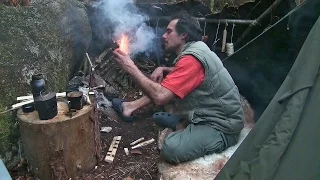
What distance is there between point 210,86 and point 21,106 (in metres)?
2.03

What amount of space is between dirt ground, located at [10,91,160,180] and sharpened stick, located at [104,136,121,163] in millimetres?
46

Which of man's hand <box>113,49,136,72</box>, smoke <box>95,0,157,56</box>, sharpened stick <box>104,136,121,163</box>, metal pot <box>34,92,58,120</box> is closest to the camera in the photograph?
metal pot <box>34,92,58,120</box>

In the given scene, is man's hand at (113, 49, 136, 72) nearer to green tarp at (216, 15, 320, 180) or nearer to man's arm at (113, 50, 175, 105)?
man's arm at (113, 50, 175, 105)

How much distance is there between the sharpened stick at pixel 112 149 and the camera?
4.00m

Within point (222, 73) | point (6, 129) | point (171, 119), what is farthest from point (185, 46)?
point (6, 129)

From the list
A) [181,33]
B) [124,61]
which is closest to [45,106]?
[124,61]

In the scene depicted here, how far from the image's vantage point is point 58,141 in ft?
10.9

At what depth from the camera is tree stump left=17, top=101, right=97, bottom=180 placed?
10.8 ft

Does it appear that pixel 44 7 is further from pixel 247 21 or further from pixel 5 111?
pixel 247 21

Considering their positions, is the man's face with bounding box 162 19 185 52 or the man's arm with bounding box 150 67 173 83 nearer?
the man's face with bounding box 162 19 185 52

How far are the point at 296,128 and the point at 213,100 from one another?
1.39 metres

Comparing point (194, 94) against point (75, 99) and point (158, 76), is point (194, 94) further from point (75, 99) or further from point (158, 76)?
point (158, 76)

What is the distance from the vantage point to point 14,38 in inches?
160

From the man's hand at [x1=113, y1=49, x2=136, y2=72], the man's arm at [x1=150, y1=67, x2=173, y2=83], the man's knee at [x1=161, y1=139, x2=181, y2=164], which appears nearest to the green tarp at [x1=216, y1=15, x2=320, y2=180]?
the man's knee at [x1=161, y1=139, x2=181, y2=164]
